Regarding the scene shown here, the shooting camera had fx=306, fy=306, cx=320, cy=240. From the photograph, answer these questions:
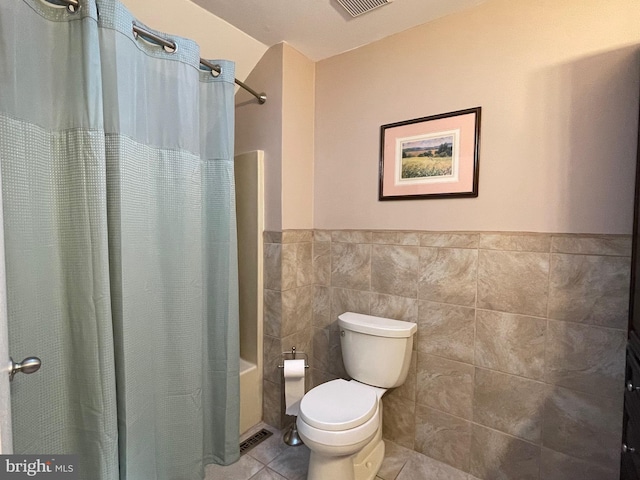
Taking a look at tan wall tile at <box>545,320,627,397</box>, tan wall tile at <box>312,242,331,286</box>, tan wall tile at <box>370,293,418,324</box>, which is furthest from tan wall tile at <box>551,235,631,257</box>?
tan wall tile at <box>312,242,331,286</box>

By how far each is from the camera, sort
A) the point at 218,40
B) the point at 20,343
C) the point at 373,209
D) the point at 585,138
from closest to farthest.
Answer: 1. the point at 20,343
2. the point at 585,138
3. the point at 218,40
4. the point at 373,209

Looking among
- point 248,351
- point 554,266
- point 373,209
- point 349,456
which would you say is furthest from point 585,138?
point 248,351

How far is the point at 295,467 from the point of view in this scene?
1614 millimetres

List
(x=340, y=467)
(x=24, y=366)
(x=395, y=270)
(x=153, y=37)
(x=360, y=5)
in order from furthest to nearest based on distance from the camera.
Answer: (x=395, y=270), (x=360, y=5), (x=340, y=467), (x=153, y=37), (x=24, y=366)

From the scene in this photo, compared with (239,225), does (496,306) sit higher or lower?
lower

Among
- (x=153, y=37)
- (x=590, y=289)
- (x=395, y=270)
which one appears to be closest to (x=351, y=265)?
(x=395, y=270)

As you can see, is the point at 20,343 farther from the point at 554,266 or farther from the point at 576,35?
the point at 576,35

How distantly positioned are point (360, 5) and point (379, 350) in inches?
67.2

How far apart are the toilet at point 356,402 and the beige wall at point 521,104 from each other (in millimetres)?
596

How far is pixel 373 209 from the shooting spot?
1.81m

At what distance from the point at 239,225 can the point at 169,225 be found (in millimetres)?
704

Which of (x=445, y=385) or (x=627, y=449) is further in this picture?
(x=445, y=385)

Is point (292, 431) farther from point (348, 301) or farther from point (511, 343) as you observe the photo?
point (511, 343)

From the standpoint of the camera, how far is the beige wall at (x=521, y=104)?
1212mm
